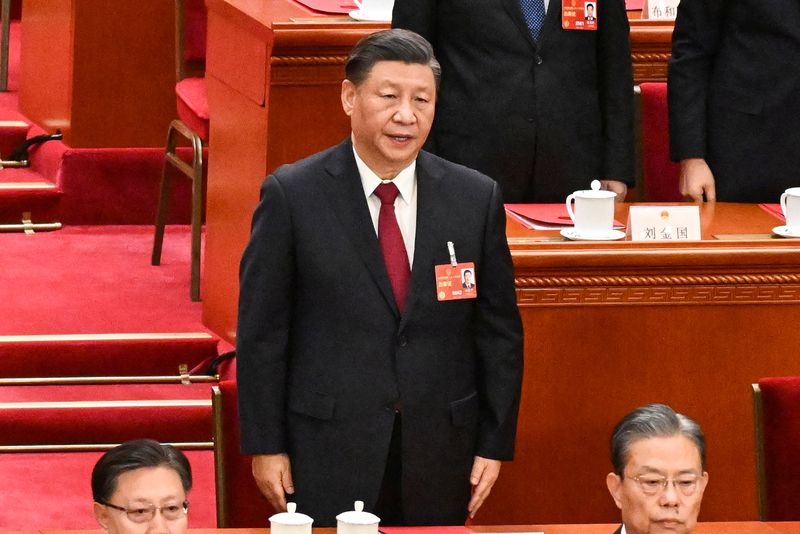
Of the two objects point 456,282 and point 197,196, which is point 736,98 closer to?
point 456,282

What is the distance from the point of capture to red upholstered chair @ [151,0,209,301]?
446 cm

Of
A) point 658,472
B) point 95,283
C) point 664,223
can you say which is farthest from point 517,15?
point 95,283

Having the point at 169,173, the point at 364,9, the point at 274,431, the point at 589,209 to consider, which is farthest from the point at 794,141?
the point at 169,173

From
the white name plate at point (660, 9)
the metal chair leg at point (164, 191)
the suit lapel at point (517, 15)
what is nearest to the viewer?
the suit lapel at point (517, 15)

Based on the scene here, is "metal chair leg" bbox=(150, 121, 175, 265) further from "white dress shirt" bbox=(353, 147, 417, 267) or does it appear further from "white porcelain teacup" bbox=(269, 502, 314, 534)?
"white porcelain teacup" bbox=(269, 502, 314, 534)

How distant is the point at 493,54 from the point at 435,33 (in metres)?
0.13

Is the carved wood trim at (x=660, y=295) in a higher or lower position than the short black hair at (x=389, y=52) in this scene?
lower

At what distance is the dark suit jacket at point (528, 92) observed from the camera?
3.44m

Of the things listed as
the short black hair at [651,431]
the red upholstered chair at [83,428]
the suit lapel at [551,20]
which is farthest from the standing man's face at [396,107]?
the red upholstered chair at [83,428]

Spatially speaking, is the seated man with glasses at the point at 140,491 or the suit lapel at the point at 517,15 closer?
the seated man with glasses at the point at 140,491

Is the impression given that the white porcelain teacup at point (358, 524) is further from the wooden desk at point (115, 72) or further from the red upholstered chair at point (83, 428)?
the wooden desk at point (115, 72)

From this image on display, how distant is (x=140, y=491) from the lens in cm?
246

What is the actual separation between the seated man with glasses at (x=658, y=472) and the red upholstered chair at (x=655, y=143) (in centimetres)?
152

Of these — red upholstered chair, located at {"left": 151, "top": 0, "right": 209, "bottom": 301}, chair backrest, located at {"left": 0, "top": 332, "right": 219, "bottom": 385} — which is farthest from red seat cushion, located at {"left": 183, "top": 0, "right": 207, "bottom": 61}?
chair backrest, located at {"left": 0, "top": 332, "right": 219, "bottom": 385}
